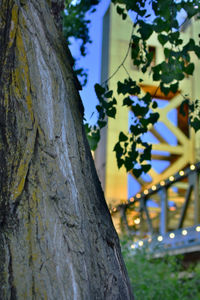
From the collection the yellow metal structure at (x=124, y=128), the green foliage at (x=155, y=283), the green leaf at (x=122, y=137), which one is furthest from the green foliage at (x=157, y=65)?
the yellow metal structure at (x=124, y=128)

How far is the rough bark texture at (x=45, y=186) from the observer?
1.41 metres

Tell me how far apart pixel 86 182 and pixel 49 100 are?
0.39 meters

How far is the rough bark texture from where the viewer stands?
4.62ft

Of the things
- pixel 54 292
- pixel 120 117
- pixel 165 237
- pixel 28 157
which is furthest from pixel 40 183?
pixel 120 117

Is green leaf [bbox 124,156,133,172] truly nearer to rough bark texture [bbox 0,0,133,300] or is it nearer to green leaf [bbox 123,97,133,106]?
green leaf [bbox 123,97,133,106]

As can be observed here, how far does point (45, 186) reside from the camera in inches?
61.2

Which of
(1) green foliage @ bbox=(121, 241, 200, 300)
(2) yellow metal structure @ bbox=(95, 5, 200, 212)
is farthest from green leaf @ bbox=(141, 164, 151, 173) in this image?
(2) yellow metal structure @ bbox=(95, 5, 200, 212)

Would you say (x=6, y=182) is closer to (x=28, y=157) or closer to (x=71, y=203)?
(x=28, y=157)

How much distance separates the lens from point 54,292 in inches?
53.9

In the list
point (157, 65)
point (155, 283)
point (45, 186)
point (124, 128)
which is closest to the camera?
point (45, 186)

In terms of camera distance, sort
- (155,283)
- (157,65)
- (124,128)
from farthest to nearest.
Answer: (124,128), (155,283), (157,65)

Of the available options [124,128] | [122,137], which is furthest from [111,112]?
[124,128]

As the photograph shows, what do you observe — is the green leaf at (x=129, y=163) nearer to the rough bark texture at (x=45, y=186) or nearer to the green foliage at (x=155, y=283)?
the rough bark texture at (x=45, y=186)

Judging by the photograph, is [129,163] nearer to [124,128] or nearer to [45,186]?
[45,186]
